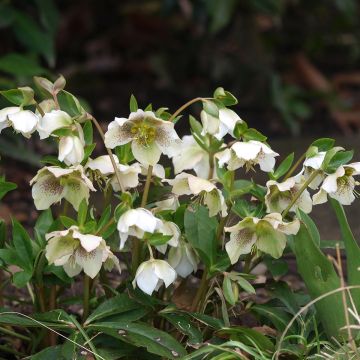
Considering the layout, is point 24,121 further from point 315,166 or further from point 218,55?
point 218,55

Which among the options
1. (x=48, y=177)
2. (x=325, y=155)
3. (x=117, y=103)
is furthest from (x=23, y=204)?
(x=325, y=155)

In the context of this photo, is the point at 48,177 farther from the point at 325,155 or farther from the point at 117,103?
the point at 117,103

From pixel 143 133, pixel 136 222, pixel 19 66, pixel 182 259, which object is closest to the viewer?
pixel 136 222

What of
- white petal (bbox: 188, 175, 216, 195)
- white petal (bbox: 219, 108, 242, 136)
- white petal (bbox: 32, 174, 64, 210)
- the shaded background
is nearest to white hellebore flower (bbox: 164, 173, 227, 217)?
white petal (bbox: 188, 175, 216, 195)

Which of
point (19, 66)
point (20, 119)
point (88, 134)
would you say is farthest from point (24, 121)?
point (19, 66)

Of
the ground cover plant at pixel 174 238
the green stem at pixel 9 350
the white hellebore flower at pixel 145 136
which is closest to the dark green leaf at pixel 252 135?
the ground cover plant at pixel 174 238

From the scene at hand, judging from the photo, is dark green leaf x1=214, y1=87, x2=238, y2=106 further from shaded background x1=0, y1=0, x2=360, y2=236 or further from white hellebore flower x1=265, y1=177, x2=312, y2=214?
shaded background x1=0, y1=0, x2=360, y2=236

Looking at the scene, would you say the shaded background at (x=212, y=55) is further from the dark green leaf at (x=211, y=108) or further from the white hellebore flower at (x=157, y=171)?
the dark green leaf at (x=211, y=108)
